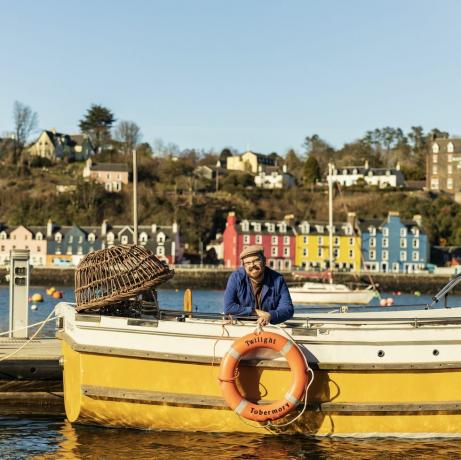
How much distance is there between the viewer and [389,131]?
150250 mm

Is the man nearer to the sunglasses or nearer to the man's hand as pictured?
the sunglasses

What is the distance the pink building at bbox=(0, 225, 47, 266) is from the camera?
306 ft

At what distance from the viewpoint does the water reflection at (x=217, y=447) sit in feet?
34.9

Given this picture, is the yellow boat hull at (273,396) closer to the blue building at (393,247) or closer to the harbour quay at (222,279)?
the harbour quay at (222,279)

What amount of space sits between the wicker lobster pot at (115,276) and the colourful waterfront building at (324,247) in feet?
260

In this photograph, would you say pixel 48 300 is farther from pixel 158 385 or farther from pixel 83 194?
pixel 83 194

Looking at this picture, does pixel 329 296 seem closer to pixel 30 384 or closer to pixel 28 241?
pixel 30 384

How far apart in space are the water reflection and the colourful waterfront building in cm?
7942

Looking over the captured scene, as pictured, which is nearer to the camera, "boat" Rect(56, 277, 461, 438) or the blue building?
"boat" Rect(56, 277, 461, 438)

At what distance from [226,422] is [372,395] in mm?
1807

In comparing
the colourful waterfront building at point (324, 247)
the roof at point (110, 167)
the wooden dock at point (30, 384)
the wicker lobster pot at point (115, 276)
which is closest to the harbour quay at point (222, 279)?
the colourful waterfront building at point (324, 247)

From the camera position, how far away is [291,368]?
34.4ft

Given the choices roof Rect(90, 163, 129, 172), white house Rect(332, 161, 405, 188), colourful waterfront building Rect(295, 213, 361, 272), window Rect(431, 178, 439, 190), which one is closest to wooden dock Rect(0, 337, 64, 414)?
colourful waterfront building Rect(295, 213, 361, 272)

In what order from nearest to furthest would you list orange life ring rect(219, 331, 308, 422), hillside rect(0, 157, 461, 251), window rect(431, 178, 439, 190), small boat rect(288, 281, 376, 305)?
orange life ring rect(219, 331, 308, 422), small boat rect(288, 281, 376, 305), hillside rect(0, 157, 461, 251), window rect(431, 178, 439, 190)
